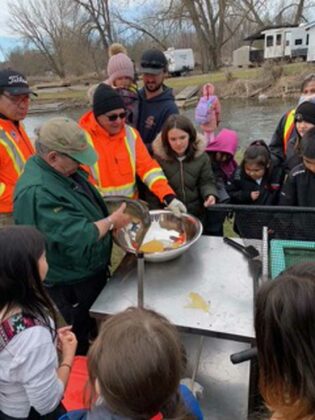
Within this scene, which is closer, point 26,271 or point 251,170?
point 26,271

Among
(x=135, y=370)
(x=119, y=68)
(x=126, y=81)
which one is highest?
(x=119, y=68)

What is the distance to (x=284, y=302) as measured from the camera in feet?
3.07

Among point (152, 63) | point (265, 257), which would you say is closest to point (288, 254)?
point (265, 257)

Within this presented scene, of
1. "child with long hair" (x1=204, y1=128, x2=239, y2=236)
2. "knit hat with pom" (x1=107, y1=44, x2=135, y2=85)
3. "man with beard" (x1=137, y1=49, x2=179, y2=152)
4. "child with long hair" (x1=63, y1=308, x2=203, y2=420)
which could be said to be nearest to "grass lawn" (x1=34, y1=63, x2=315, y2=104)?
"knit hat with pom" (x1=107, y1=44, x2=135, y2=85)

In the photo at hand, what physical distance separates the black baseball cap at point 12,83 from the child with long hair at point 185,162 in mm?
988

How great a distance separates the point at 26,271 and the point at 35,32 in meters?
41.5

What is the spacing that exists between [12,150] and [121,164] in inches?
29.8

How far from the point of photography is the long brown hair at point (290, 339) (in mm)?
918

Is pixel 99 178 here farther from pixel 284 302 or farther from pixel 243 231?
pixel 284 302

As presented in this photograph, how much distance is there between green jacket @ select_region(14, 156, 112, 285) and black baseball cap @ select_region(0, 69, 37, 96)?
0.92 meters

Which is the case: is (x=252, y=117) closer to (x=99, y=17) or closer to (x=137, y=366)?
(x=137, y=366)

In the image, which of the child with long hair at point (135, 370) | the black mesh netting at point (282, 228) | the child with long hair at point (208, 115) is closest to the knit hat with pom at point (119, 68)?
the child with long hair at point (208, 115)

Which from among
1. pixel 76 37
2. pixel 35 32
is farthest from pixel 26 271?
pixel 35 32

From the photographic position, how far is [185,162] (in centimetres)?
262
